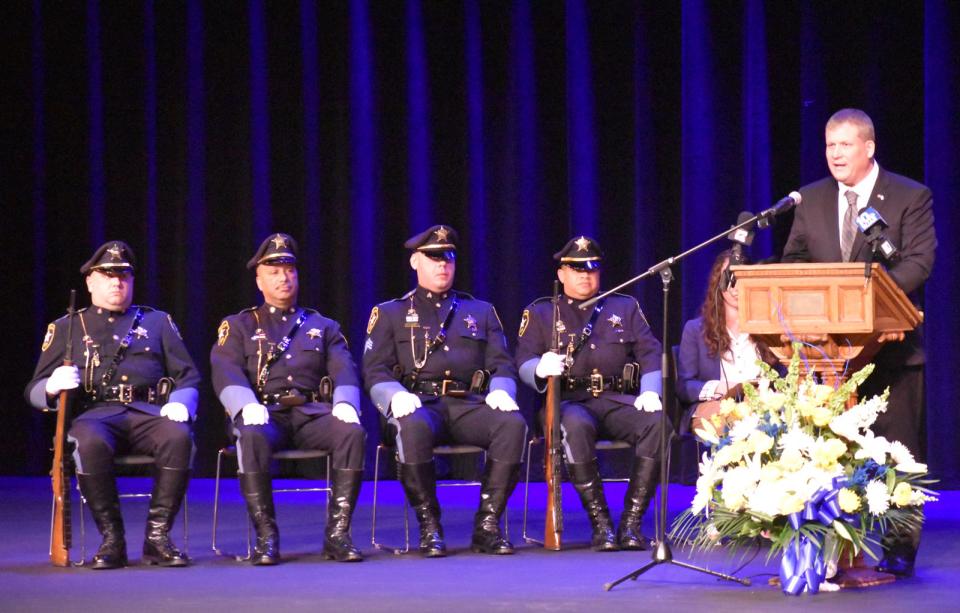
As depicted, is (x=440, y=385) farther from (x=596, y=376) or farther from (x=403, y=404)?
(x=596, y=376)

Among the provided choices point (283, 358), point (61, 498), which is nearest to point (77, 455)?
point (61, 498)

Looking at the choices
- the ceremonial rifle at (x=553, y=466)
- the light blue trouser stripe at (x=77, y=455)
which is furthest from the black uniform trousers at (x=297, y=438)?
the ceremonial rifle at (x=553, y=466)

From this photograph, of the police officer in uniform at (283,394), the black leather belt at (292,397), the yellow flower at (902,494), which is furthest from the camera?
the black leather belt at (292,397)

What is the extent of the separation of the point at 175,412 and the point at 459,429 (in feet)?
3.96

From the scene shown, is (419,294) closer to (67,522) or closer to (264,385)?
(264,385)

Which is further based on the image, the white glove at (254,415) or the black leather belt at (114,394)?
the black leather belt at (114,394)

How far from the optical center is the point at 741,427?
4348 mm

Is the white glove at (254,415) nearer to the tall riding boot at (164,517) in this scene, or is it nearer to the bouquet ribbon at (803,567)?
the tall riding boot at (164,517)

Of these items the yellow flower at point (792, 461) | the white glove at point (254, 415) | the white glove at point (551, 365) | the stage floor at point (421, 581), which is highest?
the white glove at point (551, 365)

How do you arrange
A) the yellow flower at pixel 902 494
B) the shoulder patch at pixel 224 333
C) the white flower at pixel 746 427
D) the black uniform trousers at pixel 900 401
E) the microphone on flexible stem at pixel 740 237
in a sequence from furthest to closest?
1. the shoulder patch at pixel 224 333
2. the black uniform trousers at pixel 900 401
3. the white flower at pixel 746 427
4. the yellow flower at pixel 902 494
5. the microphone on flexible stem at pixel 740 237

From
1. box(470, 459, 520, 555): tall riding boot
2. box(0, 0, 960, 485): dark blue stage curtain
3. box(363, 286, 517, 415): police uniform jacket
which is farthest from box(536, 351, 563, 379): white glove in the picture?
box(0, 0, 960, 485): dark blue stage curtain

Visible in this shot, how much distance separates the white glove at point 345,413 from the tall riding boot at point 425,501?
28cm

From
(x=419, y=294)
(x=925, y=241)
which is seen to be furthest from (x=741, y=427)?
(x=419, y=294)

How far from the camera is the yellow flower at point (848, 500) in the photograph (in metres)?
4.13
